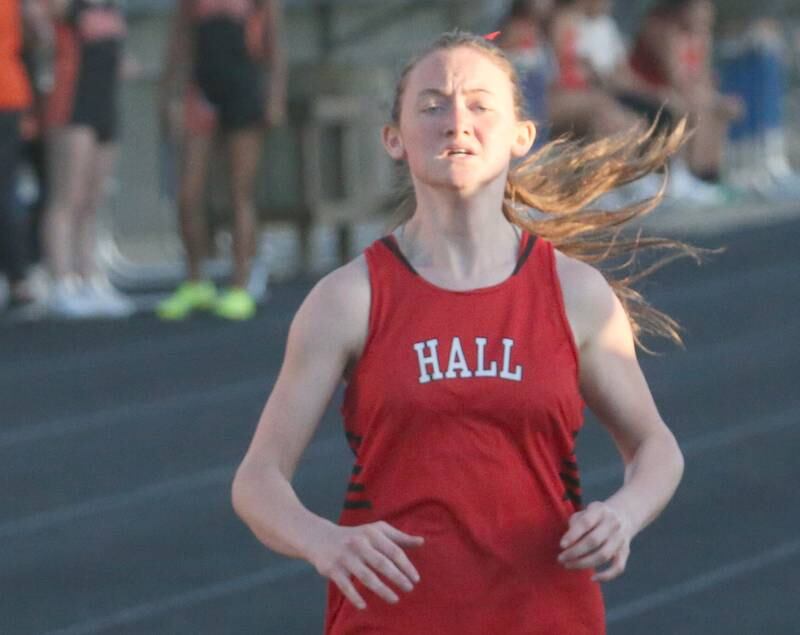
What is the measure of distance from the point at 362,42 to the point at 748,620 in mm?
10550

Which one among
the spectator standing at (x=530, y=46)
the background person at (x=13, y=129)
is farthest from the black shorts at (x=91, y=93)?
the spectator standing at (x=530, y=46)

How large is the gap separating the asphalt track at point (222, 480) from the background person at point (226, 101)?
0.31m

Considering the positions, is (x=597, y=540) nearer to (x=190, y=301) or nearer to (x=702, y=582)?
(x=702, y=582)

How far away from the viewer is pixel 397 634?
2.62 meters

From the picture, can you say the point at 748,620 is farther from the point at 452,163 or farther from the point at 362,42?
the point at 362,42

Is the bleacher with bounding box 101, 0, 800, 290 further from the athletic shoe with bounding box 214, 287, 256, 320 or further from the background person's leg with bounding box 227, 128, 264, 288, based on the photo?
the athletic shoe with bounding box 214, 287, 256, 320

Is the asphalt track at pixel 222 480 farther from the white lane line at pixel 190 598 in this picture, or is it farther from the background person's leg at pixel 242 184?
the background person's leg at pixel 242 184

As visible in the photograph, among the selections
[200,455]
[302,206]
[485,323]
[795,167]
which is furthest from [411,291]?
[795,167]

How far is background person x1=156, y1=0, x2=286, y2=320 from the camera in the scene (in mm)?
9508

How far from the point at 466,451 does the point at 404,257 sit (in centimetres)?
28

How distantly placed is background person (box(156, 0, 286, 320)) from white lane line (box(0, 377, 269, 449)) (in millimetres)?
1611

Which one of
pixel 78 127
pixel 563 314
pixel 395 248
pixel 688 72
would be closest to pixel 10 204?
pixel 78 127

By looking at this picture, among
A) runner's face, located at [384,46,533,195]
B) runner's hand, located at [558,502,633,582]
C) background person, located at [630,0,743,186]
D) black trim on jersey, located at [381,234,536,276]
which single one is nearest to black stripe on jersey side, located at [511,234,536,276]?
black trim on jersey, located at [381,234,536,276]

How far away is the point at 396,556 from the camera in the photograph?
238 cm
